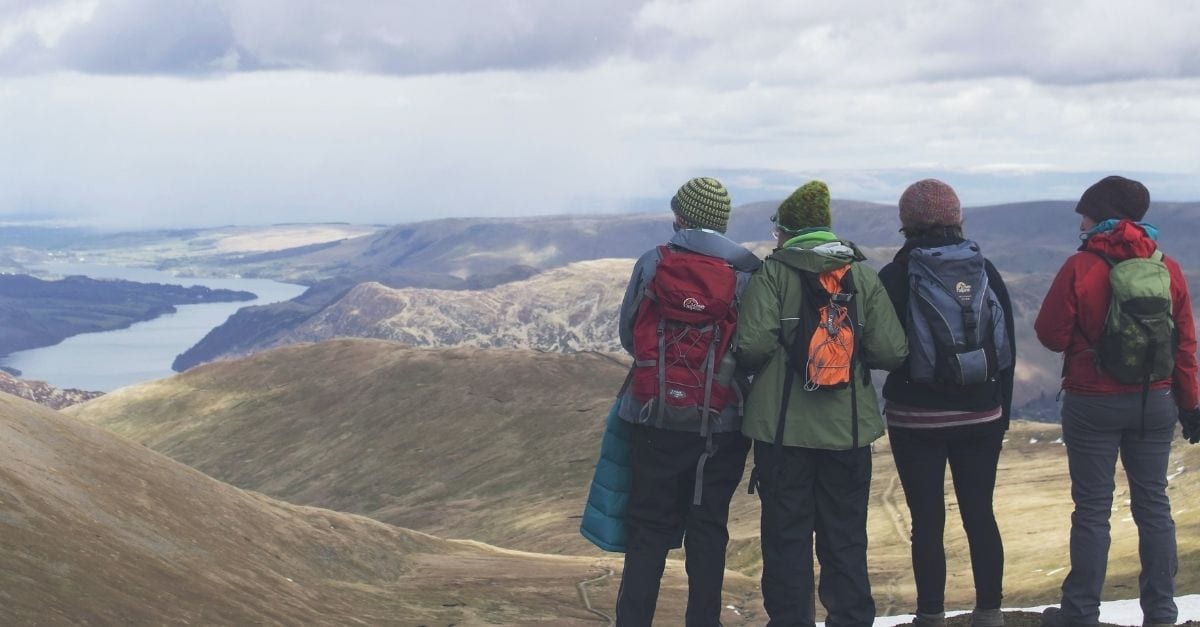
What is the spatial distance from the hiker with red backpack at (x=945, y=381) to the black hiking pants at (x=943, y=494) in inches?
0.4

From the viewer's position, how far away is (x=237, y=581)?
19609mm

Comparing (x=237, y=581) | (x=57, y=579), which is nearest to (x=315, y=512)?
(x=237, y=581)

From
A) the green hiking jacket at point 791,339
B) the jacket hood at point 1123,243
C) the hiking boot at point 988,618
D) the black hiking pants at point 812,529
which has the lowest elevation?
the hiking boot at point 988,618

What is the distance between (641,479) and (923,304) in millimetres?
3325

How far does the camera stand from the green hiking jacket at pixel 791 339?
454 inches

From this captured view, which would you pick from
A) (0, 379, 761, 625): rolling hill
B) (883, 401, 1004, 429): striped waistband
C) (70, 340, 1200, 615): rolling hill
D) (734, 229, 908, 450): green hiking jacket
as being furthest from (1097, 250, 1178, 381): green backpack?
(70, 340, 1200, 615): rolling hill

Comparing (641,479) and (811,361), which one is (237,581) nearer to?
(641,479)

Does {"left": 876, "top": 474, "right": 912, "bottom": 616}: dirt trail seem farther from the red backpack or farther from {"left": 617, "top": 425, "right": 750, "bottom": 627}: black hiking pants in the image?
the red backpack

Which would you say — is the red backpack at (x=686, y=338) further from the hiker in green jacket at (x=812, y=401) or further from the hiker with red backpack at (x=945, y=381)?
the hiker with red backpack at (x=945, y=381)

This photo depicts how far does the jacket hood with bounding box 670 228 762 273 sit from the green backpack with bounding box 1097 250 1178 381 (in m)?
3.71

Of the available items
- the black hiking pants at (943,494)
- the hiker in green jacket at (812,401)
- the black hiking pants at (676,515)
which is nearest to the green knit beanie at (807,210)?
the hiker in green jacket at (812,401)

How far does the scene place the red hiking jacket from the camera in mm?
12297

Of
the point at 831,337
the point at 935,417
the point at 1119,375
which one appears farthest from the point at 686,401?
the point at 1119,375

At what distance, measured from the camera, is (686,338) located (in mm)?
11828
